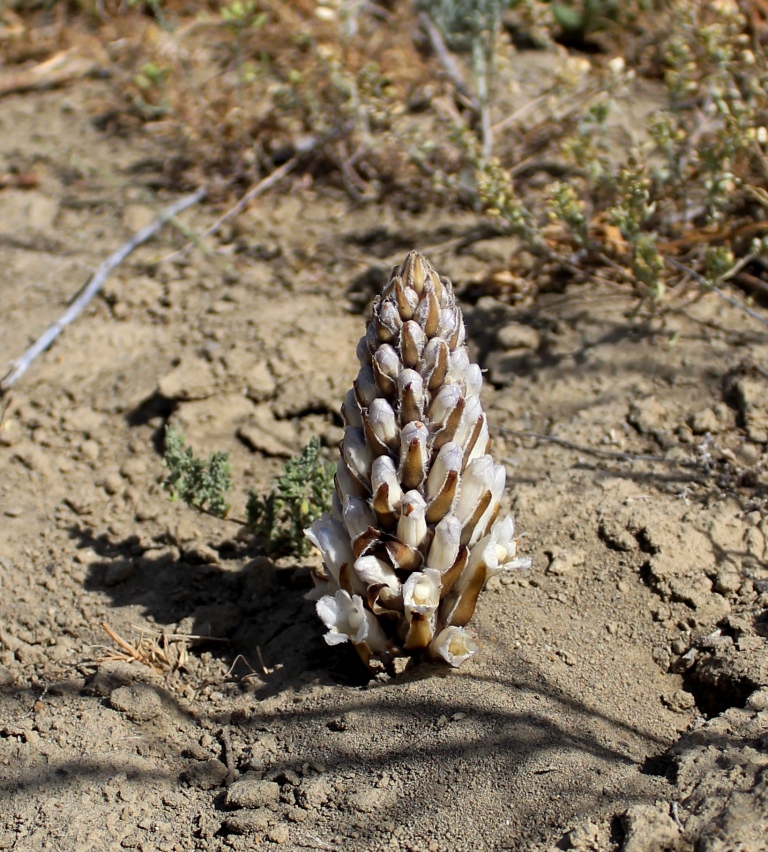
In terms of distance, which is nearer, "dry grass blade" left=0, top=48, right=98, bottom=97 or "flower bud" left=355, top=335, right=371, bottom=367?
"flower bud" left=355, top=335, right=371, bottom=367

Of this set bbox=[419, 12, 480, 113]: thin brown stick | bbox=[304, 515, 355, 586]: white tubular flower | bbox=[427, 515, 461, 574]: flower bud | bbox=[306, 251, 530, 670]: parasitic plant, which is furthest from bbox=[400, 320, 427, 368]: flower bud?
bbox=[419, 12, 480, 113]: thin brown stick

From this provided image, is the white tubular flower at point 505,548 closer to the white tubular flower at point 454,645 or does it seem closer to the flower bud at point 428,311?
the white tubular flower at point 454,645

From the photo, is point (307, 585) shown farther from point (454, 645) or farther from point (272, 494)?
point (454, 645)

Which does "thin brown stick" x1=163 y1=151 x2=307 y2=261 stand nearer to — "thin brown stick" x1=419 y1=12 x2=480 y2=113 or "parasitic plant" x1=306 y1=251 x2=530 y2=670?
"thin brown stick" x1=419 y1=12 x2=480 y2=113

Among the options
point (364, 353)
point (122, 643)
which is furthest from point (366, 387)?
point (122, 643)

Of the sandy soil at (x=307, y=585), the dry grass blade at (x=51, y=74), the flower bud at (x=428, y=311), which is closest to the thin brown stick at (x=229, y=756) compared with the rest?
the sandy soil at (x=307, y=585)
